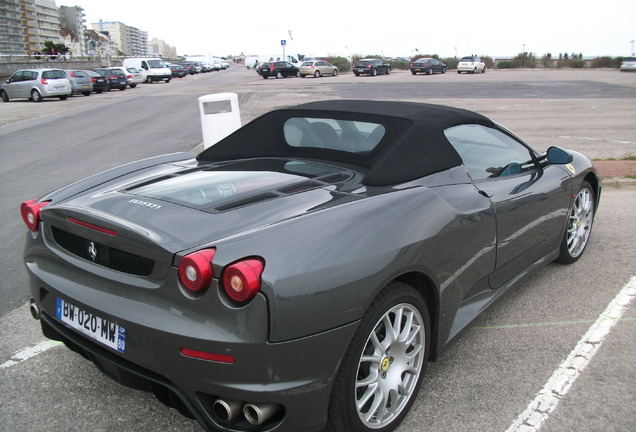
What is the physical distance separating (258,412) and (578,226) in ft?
11.7

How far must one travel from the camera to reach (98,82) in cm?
3206

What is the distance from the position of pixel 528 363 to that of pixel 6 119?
1944 cm

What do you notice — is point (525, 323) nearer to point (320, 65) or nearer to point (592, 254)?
point (592, 254)

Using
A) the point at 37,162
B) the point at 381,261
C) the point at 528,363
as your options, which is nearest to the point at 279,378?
the point at 381,261

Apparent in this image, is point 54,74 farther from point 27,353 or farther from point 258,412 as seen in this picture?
point 258,412

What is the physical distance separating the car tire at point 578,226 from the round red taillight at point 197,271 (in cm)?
323

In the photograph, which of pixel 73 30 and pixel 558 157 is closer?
pixel 558 157

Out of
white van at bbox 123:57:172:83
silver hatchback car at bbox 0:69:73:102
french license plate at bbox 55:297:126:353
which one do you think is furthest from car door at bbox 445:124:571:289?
white van at bbox 123:57:172:83

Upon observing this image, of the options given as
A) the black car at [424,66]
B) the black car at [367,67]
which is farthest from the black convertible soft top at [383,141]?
the black car at [424,66]

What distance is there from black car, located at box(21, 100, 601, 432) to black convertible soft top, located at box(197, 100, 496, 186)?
0.01 metres

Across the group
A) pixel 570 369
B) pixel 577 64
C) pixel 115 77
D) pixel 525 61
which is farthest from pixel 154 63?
pixel 570 369

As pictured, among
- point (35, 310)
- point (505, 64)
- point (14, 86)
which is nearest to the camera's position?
point (35, 310)

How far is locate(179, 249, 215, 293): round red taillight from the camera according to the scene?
2.04 m

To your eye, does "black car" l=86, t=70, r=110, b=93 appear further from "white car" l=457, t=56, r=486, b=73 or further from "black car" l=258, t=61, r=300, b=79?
"white car" l=457, t=56, r=486, b=73
